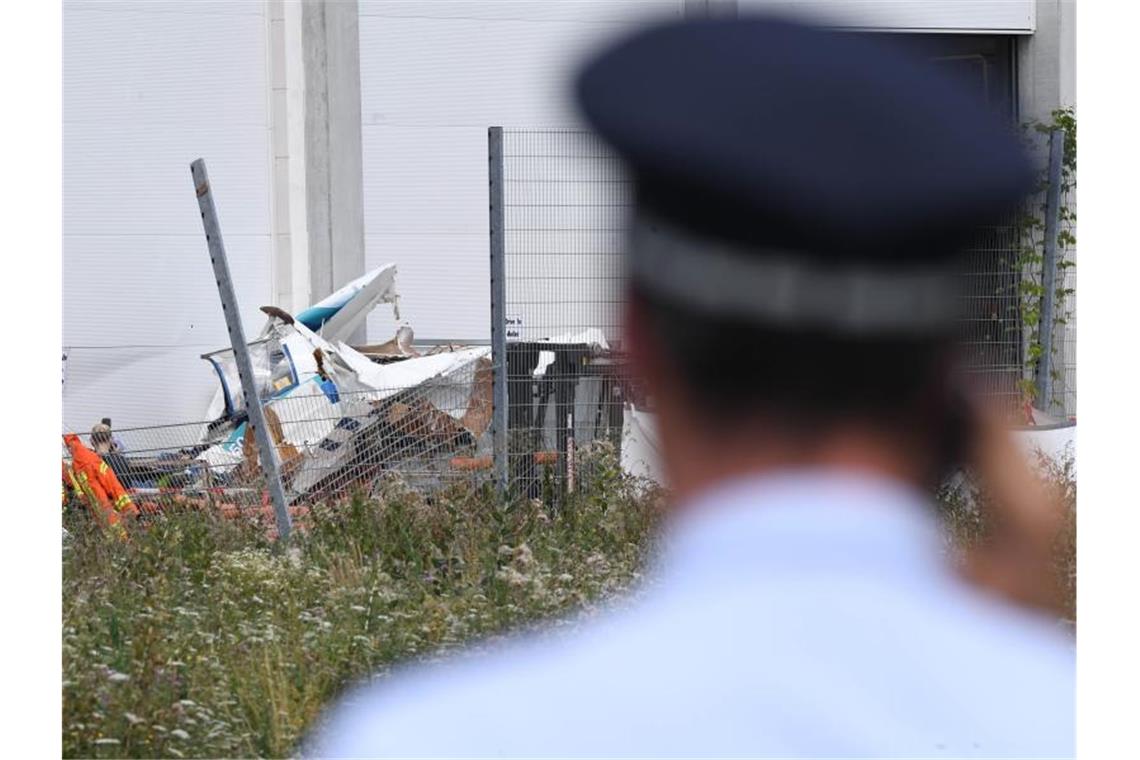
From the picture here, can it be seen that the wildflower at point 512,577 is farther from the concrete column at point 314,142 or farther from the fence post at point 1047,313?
the concrete column at point 314,142

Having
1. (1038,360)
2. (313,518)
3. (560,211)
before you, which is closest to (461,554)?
(313,518)

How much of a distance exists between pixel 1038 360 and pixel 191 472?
3797 millimetres

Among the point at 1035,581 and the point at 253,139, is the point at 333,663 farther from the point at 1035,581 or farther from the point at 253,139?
the point at 253,139

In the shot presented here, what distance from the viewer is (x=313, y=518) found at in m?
5.30

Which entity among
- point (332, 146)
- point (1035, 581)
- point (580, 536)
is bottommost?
point (580, 536)

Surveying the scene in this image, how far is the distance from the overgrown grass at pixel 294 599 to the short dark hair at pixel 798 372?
262 millimetres

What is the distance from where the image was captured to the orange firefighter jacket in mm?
5645

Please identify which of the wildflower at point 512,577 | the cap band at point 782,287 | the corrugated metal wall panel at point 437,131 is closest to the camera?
the cap band at point 782,287

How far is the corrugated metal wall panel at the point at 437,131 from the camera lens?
37.6 ft

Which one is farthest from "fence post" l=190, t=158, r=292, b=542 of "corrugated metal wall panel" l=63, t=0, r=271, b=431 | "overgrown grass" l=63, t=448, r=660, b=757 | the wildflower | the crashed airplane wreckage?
"corrugated metal wall panel" l=63, t=0, r=271, b=431

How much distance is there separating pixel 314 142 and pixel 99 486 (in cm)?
592

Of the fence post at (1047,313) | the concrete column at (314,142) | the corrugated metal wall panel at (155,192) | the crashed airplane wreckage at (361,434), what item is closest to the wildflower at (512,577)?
the crashed airplane wreckage at (361,434)

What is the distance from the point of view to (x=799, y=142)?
0.76 meters

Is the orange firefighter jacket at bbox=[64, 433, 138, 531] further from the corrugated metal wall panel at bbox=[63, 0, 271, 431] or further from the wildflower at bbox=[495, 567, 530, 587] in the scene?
the corrugated metal wall panel at bbox=[63, 0, 271, 431]
